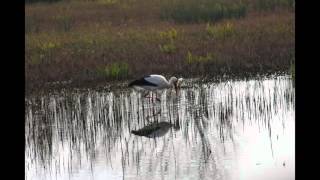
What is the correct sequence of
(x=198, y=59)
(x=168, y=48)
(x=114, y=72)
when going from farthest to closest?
1. (x=168, y=48)
2. (x=198, y=59)
3. (x=114, y=72)

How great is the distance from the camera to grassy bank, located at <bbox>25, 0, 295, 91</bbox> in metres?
Result: 14.1

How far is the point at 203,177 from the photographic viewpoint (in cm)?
666

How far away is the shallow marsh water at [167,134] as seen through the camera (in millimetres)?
7156

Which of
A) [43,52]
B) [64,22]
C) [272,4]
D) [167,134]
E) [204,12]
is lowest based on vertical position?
[167,134]

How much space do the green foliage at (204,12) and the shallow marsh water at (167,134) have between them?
7551 millimetres

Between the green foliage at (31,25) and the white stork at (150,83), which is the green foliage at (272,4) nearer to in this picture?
the green foliage at (31,25)

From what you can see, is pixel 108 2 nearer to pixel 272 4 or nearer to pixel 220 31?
pixel 272 4

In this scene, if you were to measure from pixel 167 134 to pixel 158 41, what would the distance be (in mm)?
8026

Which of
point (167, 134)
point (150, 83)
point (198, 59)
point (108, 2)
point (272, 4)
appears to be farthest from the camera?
point (108, 2)

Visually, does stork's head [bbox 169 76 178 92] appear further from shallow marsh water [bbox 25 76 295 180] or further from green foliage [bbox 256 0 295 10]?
green foliage [bbox 256 0 295 10]

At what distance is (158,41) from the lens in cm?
1672

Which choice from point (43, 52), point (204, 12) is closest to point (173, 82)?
point (43, 52)

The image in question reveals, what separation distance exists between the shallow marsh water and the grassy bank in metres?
1.64
